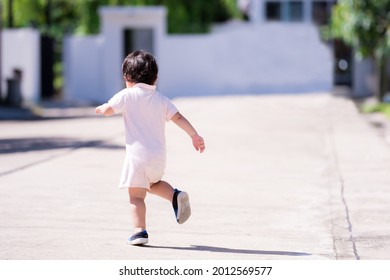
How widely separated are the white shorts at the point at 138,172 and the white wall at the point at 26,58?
82.4 feet

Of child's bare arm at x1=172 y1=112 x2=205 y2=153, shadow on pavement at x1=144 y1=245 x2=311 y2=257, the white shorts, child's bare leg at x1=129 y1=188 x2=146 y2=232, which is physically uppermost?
child's bare arm at x1=172 y1=112 x2=205 y2=153

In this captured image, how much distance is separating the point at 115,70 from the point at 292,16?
817 cm

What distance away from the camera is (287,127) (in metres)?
20.5

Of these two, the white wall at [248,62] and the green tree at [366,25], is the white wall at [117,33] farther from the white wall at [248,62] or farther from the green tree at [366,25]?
the green tree at [366,25]

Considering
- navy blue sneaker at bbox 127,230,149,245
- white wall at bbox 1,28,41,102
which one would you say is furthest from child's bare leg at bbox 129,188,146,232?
white wall at bbox 1,28,41,102

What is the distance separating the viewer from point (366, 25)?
25.8 meters

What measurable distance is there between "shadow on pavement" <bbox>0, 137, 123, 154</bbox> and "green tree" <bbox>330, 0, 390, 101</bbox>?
10.3 m

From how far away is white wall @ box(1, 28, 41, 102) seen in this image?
32.7 meters

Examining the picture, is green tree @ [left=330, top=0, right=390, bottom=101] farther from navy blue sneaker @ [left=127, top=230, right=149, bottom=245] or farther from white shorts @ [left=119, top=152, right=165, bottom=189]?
navy blue sneaker @ [left=127, top=230, right=149, bottom=245]

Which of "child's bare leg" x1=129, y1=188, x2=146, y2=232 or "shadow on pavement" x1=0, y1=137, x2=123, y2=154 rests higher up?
"child's bare leg" x1=129, y1=188, x2=146, y2=232

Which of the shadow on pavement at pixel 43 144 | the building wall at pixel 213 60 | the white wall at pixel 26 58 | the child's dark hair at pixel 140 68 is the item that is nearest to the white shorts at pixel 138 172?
the child's dark hair at pixel 140 68

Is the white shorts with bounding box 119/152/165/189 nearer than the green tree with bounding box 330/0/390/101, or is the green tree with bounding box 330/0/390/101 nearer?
the white shorts with bounding box 119/152/165/189

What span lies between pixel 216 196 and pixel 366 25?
51.9 feet

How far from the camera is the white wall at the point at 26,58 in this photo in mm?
32719
